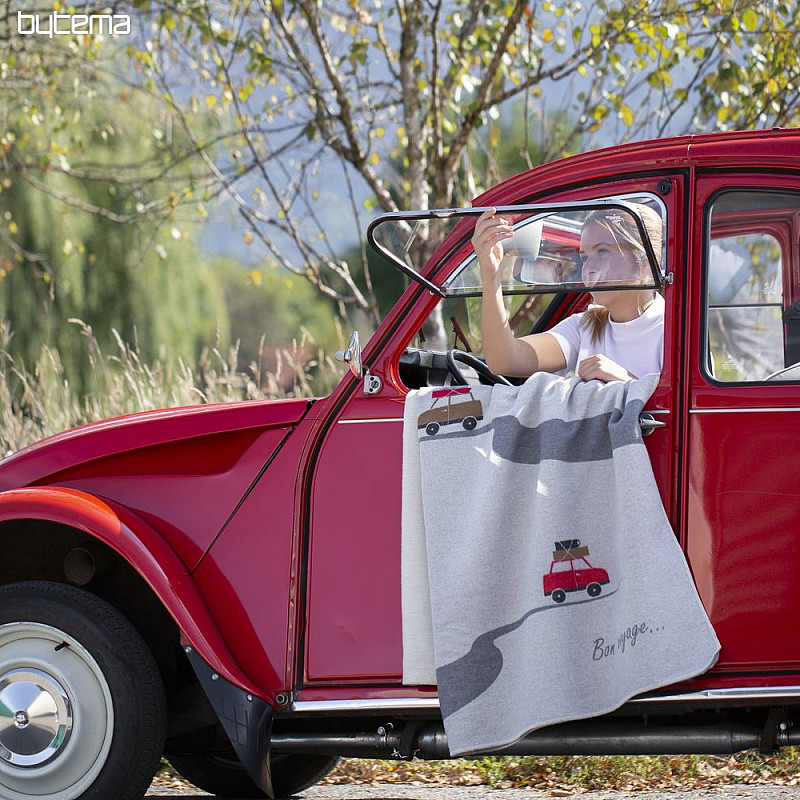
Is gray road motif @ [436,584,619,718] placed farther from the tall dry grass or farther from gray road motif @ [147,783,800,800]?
the tall dry grass

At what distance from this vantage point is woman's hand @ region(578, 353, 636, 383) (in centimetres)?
306

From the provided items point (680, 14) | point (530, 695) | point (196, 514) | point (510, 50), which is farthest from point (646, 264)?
point (510, 50)

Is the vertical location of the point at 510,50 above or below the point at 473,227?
above

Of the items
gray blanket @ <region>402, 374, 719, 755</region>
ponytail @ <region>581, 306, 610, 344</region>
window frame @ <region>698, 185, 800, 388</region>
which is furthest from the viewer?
ponytail @ <region>581, 306, 610, 344</region>

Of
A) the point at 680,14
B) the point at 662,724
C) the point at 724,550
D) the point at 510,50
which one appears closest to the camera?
the point at 724,550

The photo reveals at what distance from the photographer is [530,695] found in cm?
288

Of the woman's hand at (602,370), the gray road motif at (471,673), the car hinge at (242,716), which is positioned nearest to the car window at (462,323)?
the woman's hand at (602,370)

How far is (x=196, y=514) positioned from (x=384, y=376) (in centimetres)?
71

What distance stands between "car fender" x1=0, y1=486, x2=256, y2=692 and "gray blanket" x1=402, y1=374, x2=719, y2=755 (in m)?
0.56

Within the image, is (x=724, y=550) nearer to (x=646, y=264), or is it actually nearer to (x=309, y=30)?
(x=646, y=264)

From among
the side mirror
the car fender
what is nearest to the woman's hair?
the side mirror

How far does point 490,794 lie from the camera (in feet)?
13.5

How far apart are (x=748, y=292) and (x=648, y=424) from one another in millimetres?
537

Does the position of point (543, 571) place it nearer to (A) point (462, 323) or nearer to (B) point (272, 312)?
(A) point (462, 323)
